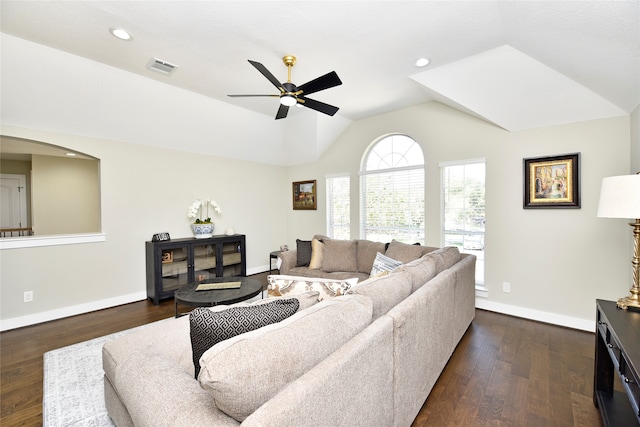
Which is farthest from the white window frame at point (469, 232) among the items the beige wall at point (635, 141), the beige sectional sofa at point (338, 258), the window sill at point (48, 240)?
the window sill at point (48, 240)

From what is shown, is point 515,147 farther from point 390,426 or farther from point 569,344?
point 390,426

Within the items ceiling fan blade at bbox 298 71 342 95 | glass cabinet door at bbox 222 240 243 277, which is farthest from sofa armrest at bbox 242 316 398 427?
glass cabinet door at bbox 222 240 243 277

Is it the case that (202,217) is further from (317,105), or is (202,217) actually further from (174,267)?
(317,105)

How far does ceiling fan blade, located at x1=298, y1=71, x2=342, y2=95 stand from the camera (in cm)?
239

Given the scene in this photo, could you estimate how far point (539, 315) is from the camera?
10.9 feet

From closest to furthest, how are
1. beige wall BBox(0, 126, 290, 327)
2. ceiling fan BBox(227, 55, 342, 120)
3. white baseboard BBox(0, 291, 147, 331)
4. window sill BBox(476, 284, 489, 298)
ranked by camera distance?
1. ceiling fan BBox(227, 55, 342, 120)
2. white baseboard BBox(0, 291, 147, 331)
3. beige wall BBox(0, 126, 290, 327)
4. window sill BBox(476, 284, 489, 298)

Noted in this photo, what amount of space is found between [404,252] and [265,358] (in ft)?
9.42

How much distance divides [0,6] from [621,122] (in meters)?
5.63

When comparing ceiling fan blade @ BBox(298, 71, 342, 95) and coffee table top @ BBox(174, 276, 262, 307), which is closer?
ceiling fan blade @ BBox(298, 71, 342, 95)

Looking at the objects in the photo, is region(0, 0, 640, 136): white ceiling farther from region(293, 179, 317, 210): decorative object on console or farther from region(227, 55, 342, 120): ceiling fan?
region(293, 179, 317, 210): decorative object on console

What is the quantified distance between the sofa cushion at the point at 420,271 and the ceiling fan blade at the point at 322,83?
1642 mm

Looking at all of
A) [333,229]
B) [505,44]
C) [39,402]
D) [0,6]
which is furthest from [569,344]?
[0,6]

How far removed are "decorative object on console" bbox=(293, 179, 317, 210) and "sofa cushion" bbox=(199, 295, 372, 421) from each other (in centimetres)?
454

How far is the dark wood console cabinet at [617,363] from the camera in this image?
127cm
